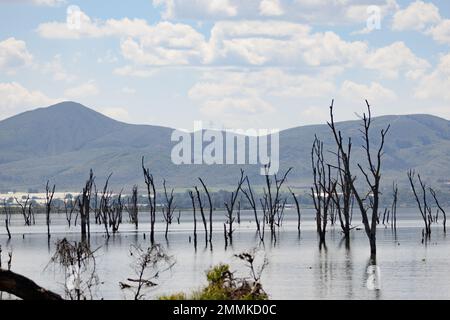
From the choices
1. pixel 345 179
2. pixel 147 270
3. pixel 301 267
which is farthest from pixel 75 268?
pixel 345 179

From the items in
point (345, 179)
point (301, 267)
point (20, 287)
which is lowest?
point (301, 267)

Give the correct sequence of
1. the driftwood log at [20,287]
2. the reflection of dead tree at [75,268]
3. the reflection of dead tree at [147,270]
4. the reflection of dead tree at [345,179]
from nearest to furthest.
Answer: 1. the driftwood log at [20,287]
2. the reflection of dead tree at [75,268]
3. the reflection of dead tree at [147,270]
4. the reflection of dead tree at [345,179]

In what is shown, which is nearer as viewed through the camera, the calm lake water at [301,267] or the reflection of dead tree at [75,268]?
the reflection of dead tree at [75,268]

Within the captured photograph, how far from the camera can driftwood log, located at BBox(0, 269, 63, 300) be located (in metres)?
16.4

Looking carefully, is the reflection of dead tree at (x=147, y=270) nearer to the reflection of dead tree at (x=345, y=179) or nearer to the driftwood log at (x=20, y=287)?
the reflection of dead tree at (x=345, y=179)

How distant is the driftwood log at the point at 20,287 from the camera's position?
16.4 meters

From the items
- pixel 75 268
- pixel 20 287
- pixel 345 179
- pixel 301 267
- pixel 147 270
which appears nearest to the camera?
pixel 20 287

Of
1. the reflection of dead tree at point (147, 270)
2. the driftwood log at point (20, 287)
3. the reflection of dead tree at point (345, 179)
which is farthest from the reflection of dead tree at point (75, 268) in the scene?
the reflection of dead tree at point (345, 179)

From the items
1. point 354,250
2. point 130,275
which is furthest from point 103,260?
point 354,250

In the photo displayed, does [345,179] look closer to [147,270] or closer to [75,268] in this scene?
[147,270]

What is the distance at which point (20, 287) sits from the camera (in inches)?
650
